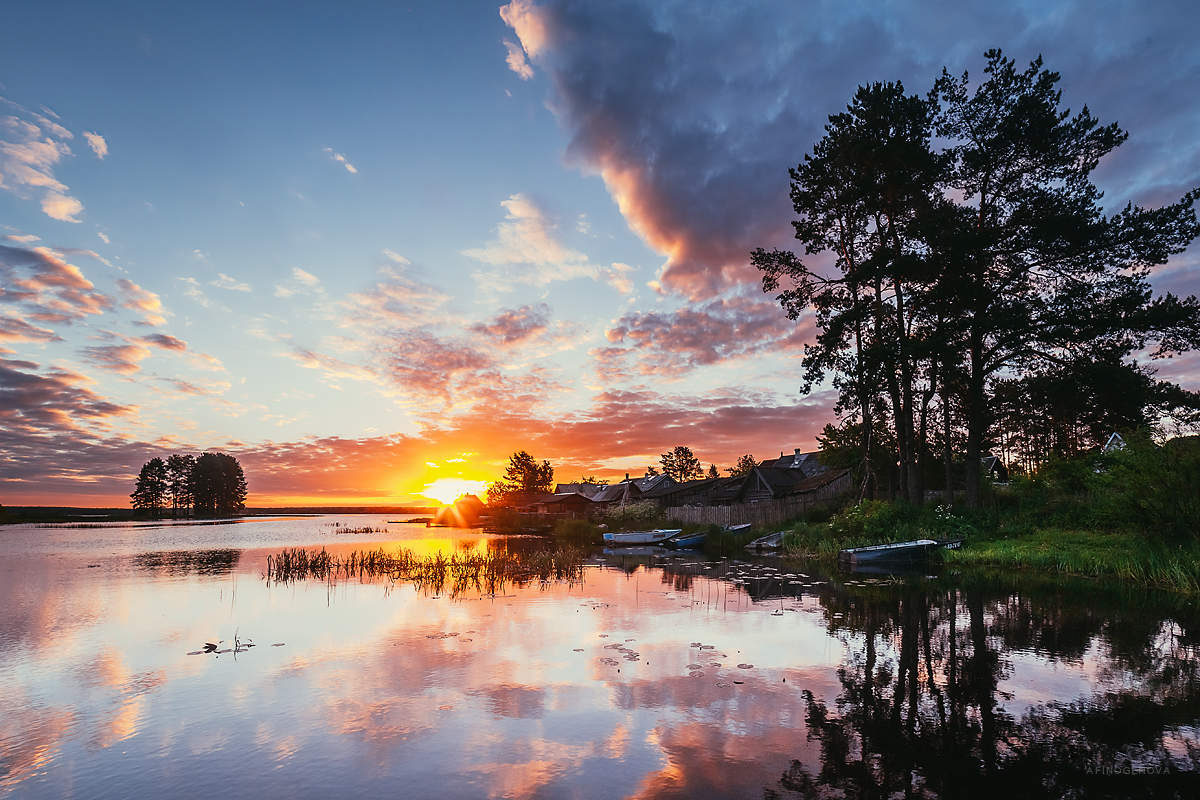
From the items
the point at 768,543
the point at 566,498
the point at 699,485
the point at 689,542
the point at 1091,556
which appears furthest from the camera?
the point at 566,498

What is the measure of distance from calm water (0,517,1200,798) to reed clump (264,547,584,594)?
5.40 metres

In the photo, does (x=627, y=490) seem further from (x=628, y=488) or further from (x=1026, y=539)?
(x=1026, y=539)

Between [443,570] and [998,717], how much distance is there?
2204 centimetres

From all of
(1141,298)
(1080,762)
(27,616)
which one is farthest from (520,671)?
(1141,298)

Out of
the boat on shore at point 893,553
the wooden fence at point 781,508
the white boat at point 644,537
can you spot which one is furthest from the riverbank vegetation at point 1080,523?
the white boat at point 644,537

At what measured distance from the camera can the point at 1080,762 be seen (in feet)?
21.2

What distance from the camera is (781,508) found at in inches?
1727

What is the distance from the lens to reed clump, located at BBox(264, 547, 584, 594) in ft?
76.8

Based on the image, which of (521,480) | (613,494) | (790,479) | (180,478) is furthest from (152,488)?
(790,479)

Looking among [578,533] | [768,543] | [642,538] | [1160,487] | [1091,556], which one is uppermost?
[1160,487]

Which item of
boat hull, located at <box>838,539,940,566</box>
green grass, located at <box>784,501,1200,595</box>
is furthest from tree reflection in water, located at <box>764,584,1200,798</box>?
boat hull, located at <box>838,539,940,566</box>

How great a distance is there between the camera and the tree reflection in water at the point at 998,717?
238 inches

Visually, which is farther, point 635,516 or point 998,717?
point 635,516

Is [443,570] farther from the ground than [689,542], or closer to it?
farther from the ground
